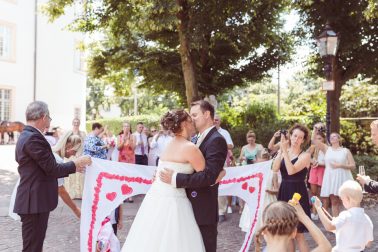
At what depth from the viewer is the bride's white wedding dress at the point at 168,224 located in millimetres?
4309

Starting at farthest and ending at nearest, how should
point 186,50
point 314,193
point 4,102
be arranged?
point 4,102, point 186,50, point 314,193

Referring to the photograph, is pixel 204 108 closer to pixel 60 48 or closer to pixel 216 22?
pixel 216 22

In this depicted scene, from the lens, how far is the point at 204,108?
4484 millimetres

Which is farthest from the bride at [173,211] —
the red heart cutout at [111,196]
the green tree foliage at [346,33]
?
the green tree foliage at [346,33]

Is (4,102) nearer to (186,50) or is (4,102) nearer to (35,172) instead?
(186,50)

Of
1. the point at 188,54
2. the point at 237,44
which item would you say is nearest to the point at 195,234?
the point at 188,54

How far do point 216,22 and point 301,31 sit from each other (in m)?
5.02

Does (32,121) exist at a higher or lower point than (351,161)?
higher

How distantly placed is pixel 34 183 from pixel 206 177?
187 centimetres

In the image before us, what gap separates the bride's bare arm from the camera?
416cm

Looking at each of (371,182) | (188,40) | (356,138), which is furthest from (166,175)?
(356,138)

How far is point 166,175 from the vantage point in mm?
4219

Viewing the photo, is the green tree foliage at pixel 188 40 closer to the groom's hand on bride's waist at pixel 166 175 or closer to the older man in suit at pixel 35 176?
the older man in suit at pixel 35 176

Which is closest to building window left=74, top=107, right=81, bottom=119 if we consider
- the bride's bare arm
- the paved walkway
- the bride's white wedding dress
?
the paved walkway
